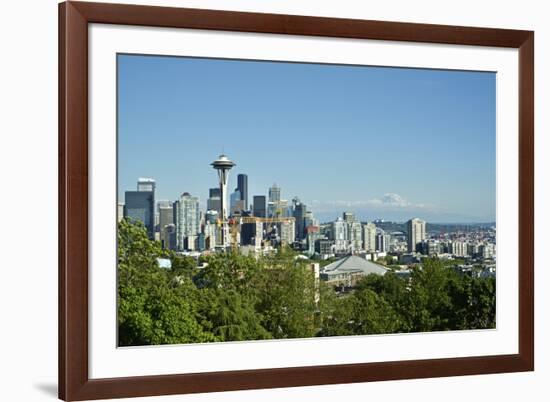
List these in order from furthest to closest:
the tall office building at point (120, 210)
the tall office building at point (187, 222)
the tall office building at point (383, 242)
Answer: the tall office building at point (383, 242) < the tall office building at point (187, 222) < the tall office building at point (120, 210)

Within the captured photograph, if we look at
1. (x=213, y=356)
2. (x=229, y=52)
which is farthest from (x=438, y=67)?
(x=213, y=356)

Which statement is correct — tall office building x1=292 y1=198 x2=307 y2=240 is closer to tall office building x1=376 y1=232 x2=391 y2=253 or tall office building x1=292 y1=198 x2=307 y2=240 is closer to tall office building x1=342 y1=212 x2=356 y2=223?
tall office building x1=342 y1=212 x2=356 y2=223

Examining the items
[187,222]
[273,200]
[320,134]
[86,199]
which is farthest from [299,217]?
[86,199]

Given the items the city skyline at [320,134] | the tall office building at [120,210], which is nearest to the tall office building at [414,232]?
the city skyline at [320,134]

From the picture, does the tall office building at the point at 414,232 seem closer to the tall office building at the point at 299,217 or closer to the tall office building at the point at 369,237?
the tall office building at the point at 369,237

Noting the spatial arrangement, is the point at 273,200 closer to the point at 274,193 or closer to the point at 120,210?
the point at 274,193

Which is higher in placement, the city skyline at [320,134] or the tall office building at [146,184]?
the city skyline at [320,134]
